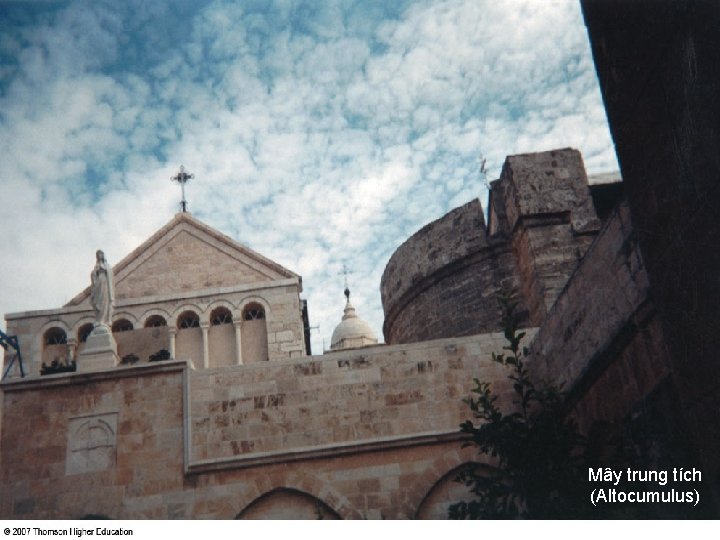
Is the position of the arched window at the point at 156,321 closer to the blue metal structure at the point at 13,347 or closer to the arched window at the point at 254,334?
the arched window at the point at 254,334

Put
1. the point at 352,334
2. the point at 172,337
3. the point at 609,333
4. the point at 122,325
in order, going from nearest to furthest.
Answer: the point at 609,333 < the point at 172,337 < the point at 122,325 < the point at 352,334

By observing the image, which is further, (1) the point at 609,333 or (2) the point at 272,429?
(2) the point at 272,429

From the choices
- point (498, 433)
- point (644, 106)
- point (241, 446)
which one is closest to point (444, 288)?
point (241, 446)

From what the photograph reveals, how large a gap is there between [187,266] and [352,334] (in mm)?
10597

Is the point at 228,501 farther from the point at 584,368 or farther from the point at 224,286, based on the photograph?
the point at 224,286

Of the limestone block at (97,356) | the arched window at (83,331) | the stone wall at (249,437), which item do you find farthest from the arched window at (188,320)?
the stone wall at (249,437)

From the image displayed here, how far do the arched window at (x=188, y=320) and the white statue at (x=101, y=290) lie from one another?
8.80 meters

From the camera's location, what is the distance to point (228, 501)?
9.03 meters

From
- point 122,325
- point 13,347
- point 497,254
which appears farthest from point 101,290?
point 122,325

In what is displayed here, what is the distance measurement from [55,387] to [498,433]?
6312 mm

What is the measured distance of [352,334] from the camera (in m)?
29.8

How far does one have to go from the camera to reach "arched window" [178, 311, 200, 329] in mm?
19797

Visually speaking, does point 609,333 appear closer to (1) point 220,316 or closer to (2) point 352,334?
(1) point 220,316

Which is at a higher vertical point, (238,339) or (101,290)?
(238,339)
